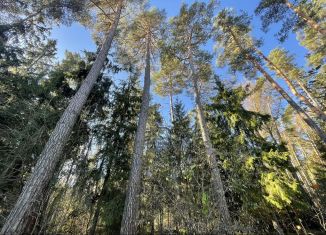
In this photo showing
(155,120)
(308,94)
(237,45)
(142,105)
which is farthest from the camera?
(308,94)

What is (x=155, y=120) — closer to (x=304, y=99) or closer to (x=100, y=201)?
(x=100, y=201)

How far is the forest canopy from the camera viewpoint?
561 cm

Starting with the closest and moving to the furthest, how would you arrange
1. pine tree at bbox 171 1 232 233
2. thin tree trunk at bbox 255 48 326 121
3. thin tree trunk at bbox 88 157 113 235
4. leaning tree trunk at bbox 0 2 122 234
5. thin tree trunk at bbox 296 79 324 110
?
leaning tree trunk at bbox 0 2 122 234 < thin tree trunk at bbox 88 157 113 235 < thin tree trunk at bbox 255 48 326 121 < pine tree at bbox 171 1 232 233 < thin tree trunk at bbox 296 79 324 110

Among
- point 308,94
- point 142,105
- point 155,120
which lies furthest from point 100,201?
point 308,94

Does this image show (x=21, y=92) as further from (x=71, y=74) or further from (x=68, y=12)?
(x=68, y=12)

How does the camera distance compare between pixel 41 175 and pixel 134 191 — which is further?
pixel 134 191

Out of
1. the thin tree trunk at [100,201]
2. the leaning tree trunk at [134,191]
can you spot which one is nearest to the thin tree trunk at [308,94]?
the leaning tree trunk at [134,191]

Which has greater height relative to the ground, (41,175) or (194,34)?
(194,34)

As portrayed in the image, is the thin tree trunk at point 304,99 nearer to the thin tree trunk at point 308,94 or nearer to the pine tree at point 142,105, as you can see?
the thin tree trunk at point 308,94

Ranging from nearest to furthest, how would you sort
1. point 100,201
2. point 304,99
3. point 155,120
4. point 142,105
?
1. point 100,201
2. point 142,105
3. point 304,99
4. point 155,120

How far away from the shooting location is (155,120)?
12.7 meters

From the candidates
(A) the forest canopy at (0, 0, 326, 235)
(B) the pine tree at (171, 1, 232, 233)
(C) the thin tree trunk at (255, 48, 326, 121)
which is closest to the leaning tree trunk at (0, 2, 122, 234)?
(A) the forest canopy at (0, 0, 326, 235)

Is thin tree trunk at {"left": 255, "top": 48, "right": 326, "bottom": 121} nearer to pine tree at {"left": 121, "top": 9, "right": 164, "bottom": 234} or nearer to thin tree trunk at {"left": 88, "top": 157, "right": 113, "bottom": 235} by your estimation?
pine tree at {"left": 121, "top": 9, "right": 164, "bottom": 234}

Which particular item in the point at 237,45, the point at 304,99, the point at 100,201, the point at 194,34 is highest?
the point at 194,34
